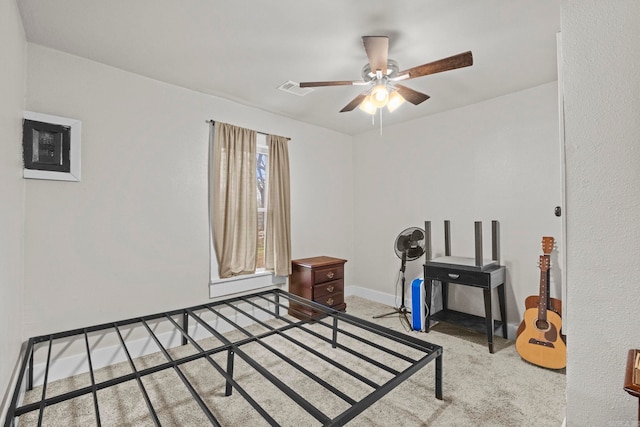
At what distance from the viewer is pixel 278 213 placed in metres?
3.52

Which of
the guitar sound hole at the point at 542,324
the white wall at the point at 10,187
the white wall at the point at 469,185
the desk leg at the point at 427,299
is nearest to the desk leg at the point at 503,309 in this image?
the white wall at the point at 469,185

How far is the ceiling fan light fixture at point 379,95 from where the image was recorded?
215 centimetres

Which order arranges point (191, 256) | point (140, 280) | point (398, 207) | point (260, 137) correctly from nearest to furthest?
point (140, 280) → point (191, 256) → point (260, 137) → point (398, 207)

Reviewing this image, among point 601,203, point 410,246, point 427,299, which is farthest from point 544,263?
point 601,203

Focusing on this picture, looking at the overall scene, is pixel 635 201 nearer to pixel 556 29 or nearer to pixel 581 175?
pixel 581 175

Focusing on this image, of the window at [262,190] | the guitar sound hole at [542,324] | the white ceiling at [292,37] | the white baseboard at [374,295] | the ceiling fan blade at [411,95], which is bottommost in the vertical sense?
the white baseboard at [374,295]

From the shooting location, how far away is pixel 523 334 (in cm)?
242

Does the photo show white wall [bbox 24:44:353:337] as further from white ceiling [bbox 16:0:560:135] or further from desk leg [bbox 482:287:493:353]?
desk leg [bbox 482:287:493:353]

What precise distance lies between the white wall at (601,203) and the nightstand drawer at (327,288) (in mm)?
2404

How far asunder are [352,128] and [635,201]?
3356 mm

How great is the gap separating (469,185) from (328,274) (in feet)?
6.27

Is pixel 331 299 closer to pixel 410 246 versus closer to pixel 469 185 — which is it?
pixel 410 246

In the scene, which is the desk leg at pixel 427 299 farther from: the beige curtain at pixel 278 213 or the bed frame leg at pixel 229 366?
the bed frame leg at pixel 229 366

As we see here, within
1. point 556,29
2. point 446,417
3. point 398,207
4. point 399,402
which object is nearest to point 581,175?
point 556,29
